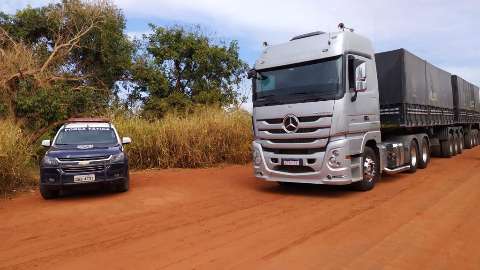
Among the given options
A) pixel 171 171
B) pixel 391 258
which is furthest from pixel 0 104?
pixel 391 258

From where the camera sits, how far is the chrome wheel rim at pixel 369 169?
9471mm

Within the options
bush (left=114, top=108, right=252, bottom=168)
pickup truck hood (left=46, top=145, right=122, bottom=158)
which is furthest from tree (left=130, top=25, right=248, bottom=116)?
pickup truck hood (left=46, top=145, right=122, bottom=158)

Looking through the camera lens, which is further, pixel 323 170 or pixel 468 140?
pixel 468 140

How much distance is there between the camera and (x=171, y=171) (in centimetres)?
1432

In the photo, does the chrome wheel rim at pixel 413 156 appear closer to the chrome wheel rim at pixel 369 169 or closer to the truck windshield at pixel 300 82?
the chrome wheel rim at pixel 369 169

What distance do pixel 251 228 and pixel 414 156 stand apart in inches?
309

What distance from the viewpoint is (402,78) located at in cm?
1168

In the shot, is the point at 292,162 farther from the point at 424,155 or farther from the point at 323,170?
the point at 424,155

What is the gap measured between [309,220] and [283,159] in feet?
8.08

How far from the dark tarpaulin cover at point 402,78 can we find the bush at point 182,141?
20.2ft

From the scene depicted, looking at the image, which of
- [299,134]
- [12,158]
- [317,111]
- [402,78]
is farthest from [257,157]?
[12,158]

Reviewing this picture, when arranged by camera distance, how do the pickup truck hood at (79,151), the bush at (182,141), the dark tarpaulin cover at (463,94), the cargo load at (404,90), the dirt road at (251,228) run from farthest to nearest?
the dark tarpaulin cover at (463,94) → the bush at (182,141) → the cargo load at (404,90) → the pickup truck hood at (79,151) → the dirt road at (251,228)

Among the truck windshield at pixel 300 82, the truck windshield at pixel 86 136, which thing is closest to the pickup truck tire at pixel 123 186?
the truck windshield at pixel 86 136

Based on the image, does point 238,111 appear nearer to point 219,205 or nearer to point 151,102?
point 151,102
